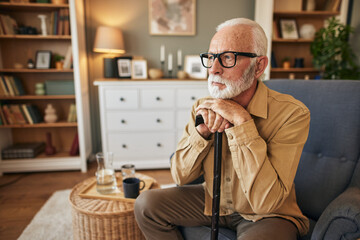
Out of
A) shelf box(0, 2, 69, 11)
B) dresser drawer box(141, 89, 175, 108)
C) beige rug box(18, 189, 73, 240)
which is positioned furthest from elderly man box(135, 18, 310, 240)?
shelf box(0, 2, 69, 11)

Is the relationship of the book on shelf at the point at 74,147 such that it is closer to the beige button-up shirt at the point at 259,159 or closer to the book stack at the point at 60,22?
the book stack at the point at 60,22

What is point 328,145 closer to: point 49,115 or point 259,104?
point 259,104

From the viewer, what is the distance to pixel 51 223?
183 centimetres

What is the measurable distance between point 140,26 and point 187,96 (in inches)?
41.9

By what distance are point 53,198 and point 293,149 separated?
2054 millimetres

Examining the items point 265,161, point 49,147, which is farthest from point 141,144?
point 265,161

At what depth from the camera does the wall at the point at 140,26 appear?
9.71ft

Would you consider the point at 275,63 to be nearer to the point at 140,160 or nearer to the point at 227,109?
the point at 140,160

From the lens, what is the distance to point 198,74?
9.87ft

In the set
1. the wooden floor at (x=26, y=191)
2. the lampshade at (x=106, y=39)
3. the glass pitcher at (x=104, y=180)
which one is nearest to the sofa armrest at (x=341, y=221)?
the glass pitcher at (x=104, y=180)

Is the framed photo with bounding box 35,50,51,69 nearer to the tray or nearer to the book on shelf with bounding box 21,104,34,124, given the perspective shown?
the book on shelf with bounding box 21,104,34,124

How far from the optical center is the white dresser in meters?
2.65

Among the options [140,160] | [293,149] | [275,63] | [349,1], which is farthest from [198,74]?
[293,149]

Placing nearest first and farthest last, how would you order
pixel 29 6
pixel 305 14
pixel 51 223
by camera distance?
pixel 51 223
pixel 29 6
pixel 305 14
